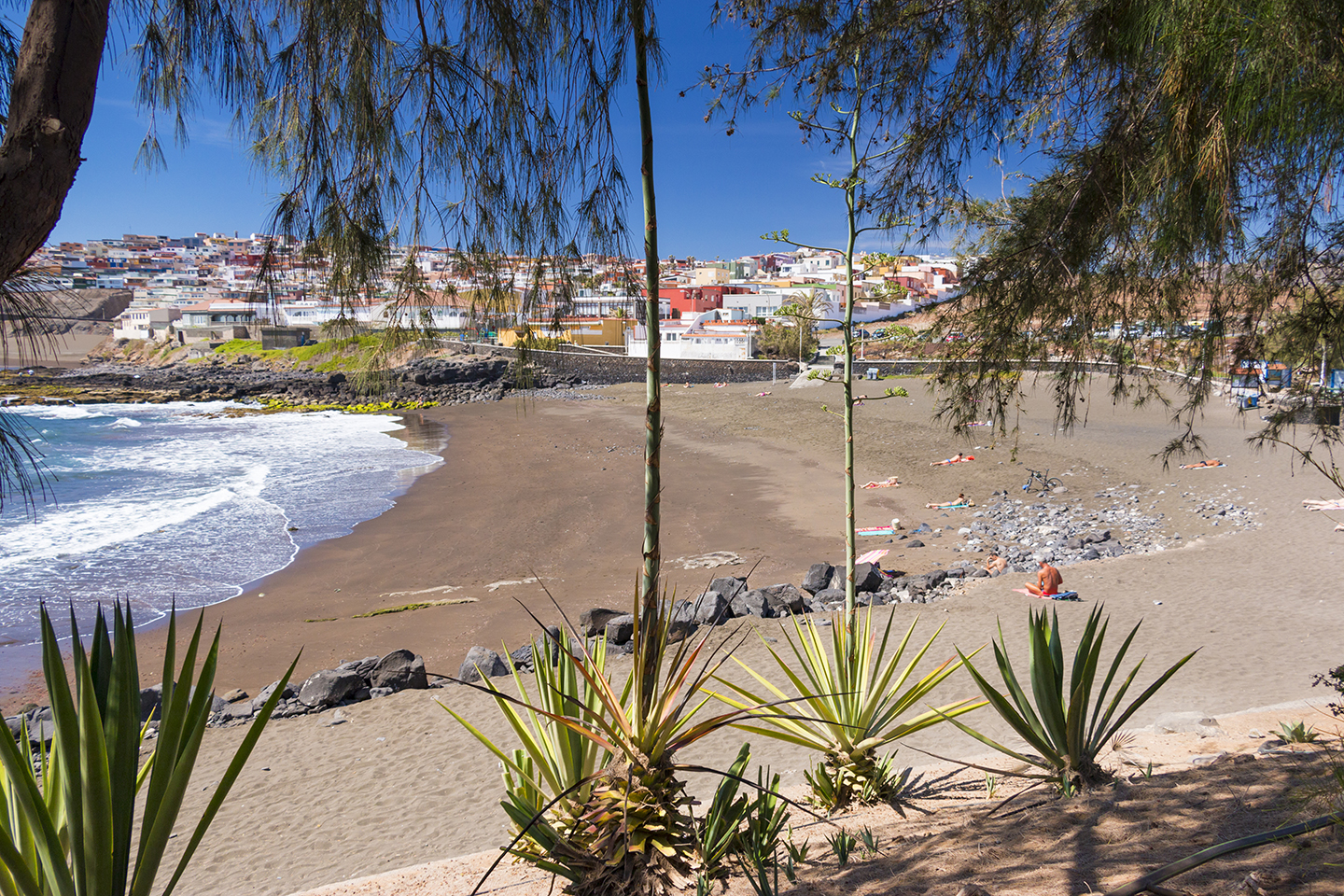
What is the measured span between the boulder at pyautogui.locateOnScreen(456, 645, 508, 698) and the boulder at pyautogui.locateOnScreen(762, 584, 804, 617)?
2.91 meters

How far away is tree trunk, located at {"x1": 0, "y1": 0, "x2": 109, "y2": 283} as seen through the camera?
1617 millimetres

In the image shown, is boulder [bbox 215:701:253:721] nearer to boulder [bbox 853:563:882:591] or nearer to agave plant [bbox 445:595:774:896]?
agave plant [bbox 445:595:774:896]

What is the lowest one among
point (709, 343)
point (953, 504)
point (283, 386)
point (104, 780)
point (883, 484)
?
point (953, 504)

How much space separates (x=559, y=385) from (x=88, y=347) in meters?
54.1

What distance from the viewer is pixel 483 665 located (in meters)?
7.29

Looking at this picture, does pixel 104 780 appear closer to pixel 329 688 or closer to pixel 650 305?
pixel 650 305

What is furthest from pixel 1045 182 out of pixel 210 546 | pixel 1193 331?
pixel 210 546

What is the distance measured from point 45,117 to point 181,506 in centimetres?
1717

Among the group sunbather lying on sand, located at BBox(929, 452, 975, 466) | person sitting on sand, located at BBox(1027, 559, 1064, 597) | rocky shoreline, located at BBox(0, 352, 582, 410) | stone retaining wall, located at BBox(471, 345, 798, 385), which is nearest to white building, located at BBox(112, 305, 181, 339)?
rocky shoreline, located at BBox(0, 352, 582, 410)

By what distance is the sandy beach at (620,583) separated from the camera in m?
5.02

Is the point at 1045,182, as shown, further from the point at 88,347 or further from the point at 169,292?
the point at 169,292

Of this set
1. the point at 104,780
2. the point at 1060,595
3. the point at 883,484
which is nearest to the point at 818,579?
the point at 1060,595

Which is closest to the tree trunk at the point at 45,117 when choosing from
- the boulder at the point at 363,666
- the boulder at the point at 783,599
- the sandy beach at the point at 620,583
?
the sandy beach at the point at 620,583

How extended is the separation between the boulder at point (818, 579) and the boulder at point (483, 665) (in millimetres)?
3805
